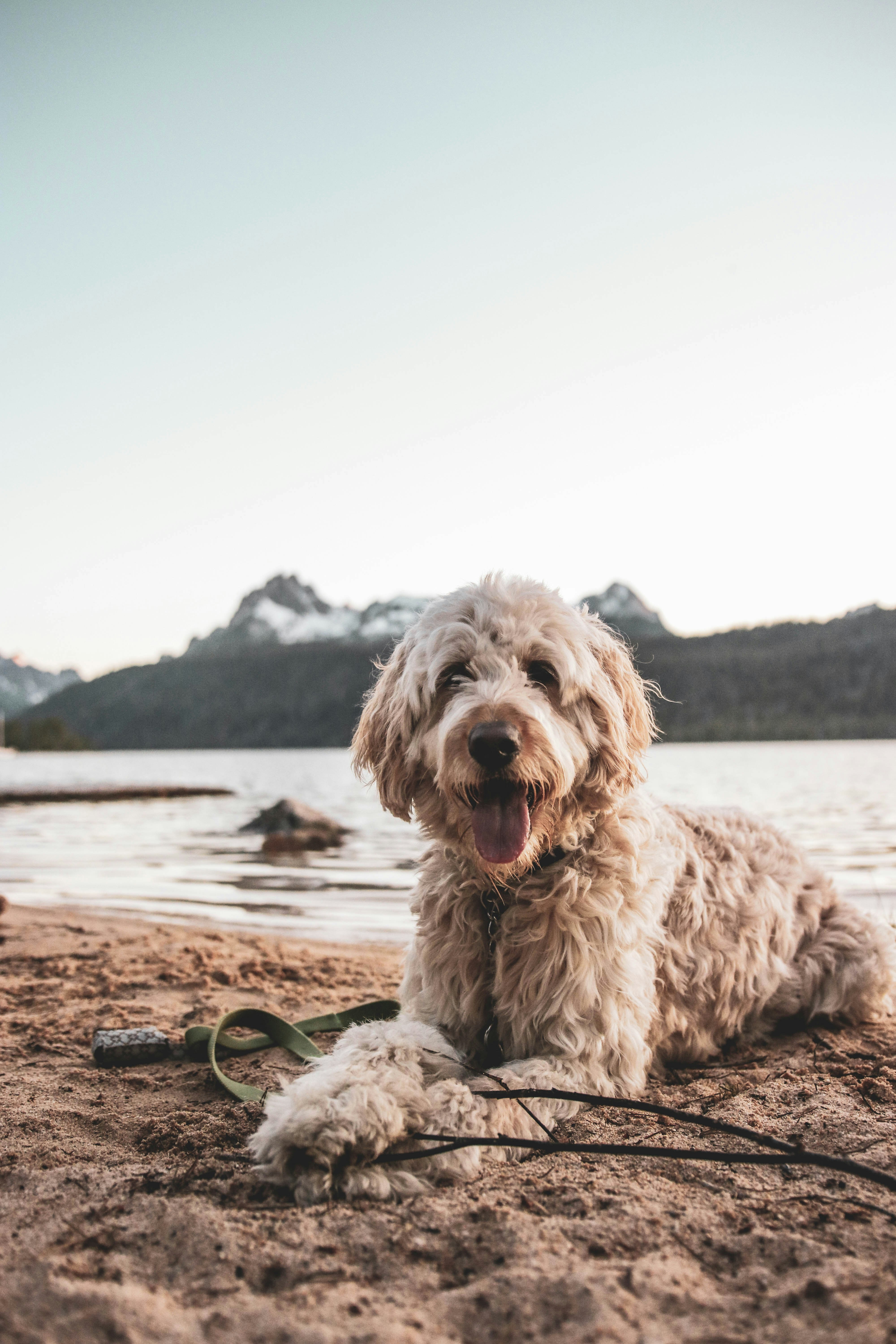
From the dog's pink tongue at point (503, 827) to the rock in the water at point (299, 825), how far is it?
1399 cm

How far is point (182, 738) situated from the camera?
19450 cm

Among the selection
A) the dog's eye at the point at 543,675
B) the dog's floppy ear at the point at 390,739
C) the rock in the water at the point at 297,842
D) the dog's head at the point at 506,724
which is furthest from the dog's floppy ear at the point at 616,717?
the rock in the water at the point at 297,842

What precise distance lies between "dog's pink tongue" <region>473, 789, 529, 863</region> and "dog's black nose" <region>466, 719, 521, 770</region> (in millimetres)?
157

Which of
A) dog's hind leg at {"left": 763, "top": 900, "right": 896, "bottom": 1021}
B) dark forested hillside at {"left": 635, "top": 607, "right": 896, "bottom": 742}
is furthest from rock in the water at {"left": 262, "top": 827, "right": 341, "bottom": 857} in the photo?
dark forested hillside at {"left": 635, "top": 607, "right": 896, "bottom": 742}

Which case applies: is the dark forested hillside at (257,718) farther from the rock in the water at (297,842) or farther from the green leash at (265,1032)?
the green leash at (265,1032)

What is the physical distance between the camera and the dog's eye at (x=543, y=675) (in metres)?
3.88

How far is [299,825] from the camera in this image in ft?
62.7

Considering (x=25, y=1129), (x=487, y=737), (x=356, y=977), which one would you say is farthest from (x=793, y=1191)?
(x=356, y=977)

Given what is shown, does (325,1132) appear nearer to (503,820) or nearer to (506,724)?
(503,820)

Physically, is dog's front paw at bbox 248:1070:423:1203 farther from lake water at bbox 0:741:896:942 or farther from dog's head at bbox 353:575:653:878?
lake water at bbox 0:741:896:942

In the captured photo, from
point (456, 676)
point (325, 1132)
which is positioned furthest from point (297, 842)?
point (325, 1132)

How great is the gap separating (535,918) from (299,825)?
16068 millimetres

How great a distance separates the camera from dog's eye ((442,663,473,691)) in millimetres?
3885

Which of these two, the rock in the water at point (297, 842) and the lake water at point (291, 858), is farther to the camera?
the rock in the water at point (297, 842)
